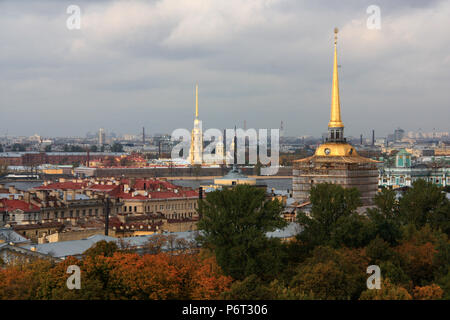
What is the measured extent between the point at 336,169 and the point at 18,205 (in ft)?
43.7

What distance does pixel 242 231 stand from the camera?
22.9m

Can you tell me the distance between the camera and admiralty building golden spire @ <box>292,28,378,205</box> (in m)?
41.9

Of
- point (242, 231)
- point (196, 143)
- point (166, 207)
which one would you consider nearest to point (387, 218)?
point (242, 231)

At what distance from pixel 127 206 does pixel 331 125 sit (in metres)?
11.8

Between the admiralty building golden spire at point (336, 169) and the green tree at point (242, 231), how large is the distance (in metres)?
18.0

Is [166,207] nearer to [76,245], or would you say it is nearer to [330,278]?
[76,245]

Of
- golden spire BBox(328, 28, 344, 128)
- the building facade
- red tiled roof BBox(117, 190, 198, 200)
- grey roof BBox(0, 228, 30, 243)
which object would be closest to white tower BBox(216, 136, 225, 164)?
the building facade

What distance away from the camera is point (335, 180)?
41.9m

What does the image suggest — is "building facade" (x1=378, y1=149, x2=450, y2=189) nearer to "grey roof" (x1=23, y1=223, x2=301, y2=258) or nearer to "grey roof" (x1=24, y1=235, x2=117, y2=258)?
"grey roof" (x1=23, y1=223, x2=301, y2=258)

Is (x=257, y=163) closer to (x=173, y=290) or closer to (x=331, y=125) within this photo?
(x=331, y=125)

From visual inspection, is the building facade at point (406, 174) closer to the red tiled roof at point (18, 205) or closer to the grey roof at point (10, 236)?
the red tiled roof at point (18, 205)
